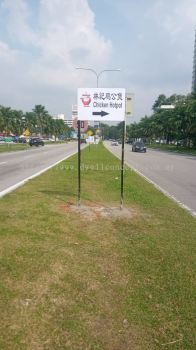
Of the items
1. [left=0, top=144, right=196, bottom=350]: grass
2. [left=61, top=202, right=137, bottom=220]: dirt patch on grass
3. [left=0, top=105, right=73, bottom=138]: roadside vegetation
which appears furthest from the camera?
[left=0, top=105, right=73, bottom=138]: roadside vegetation

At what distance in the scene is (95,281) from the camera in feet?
15.2

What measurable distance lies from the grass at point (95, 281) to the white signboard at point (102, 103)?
2.34m

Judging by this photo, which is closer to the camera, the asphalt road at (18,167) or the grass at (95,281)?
the grass at (95,281)

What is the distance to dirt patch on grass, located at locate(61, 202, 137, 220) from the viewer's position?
8196 millimetres

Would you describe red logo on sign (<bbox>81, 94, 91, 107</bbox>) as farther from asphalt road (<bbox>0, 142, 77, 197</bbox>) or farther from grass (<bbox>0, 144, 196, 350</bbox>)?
asphalt road (<bbox>0, 142, 77, 197</bbox>)

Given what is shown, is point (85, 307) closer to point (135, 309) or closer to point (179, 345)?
point (135, 309)

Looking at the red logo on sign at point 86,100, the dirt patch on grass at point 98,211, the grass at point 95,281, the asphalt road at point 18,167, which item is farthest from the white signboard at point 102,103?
the asphalt road at point 18,167

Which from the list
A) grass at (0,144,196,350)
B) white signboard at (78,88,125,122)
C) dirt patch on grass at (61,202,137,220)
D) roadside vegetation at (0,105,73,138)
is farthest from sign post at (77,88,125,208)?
roadside vegetation at (0,105,73,138)

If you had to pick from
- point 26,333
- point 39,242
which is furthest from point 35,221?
point 26,333

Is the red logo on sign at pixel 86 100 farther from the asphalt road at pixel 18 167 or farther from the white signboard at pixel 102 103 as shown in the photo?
the asphalt road at pixel 18 167

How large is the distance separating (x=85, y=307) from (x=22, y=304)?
0.66 metres

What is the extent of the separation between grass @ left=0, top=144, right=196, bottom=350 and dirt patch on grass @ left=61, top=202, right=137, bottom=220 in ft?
0.74

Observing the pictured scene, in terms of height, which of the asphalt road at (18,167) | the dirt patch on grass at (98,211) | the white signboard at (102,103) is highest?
the white signboard at (102,103)

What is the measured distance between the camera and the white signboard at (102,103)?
8.67m
